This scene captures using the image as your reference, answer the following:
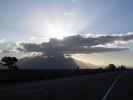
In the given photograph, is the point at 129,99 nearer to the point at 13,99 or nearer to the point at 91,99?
the point at 91,99

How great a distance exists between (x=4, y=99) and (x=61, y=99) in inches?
125

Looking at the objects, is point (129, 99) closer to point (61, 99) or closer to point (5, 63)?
point (61, 99)

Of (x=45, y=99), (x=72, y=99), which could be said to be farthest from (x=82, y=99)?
(x=45, y=99)

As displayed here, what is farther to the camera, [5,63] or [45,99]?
[5,63]

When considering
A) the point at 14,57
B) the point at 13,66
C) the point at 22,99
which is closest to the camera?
the point at 22,99

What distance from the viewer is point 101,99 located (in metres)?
19.8

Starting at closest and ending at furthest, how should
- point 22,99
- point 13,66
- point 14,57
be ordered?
point 22,99
point 13,66
point 14,57

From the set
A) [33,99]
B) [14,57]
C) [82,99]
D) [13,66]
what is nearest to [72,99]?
[82,99]

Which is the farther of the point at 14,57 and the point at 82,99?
the point at 14,57

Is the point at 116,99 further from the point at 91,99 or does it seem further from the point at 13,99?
the point at 13,99

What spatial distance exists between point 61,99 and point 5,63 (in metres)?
109

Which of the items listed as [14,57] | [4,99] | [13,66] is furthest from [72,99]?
[14,57]

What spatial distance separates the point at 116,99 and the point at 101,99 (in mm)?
1126

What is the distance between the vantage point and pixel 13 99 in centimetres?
1944
